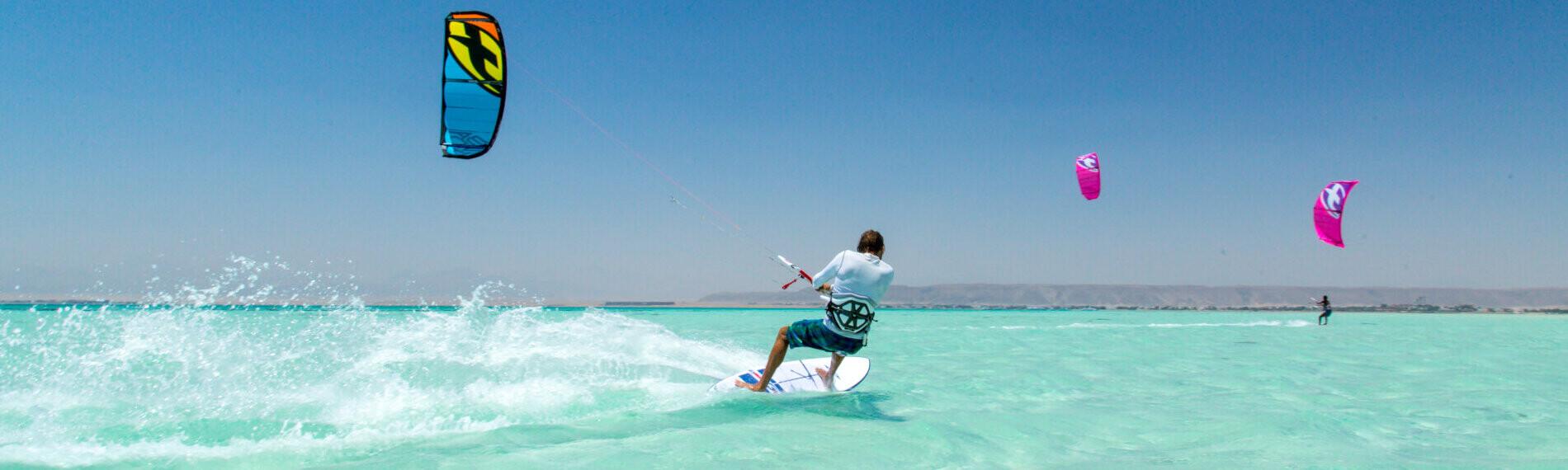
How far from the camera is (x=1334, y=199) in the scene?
2098cm

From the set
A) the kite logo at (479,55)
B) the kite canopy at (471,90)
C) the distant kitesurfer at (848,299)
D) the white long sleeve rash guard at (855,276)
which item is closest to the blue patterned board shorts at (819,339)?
the distant kitesurfer at (848,299)

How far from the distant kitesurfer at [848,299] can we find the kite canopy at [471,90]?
Result: 3.79m

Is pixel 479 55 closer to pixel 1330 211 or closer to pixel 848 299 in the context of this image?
pixel 848 299

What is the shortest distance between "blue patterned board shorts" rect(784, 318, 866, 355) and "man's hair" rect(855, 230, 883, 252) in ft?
2.04

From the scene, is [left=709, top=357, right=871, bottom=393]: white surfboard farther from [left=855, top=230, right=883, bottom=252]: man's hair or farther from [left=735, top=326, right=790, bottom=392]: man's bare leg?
[left=855, top=230, right=883, bottom=252]: man's hair

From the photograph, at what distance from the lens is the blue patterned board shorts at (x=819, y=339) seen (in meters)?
6.00

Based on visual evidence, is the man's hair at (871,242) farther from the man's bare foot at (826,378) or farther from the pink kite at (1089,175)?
the pink kite at (1089,175)

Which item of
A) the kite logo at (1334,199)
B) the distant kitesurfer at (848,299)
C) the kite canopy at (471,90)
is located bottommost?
the distant kitesurfer at (848,299)

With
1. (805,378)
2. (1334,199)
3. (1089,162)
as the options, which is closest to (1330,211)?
(1334,199)

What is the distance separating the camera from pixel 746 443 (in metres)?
4.26

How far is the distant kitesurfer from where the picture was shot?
5.80 meters

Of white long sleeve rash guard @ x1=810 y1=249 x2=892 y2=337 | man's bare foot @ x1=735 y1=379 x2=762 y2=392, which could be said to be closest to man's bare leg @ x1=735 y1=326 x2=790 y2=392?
man's bare foot @ x1=735 y1=379 x2=762 y2=392

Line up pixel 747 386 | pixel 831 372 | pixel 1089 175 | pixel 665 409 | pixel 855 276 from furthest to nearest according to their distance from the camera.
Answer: pixel 1089 175 → pixel 831 372 → pixel 747 386 → pixel 855 276 → pixel 665 409

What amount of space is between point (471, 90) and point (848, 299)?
14.3 ft
